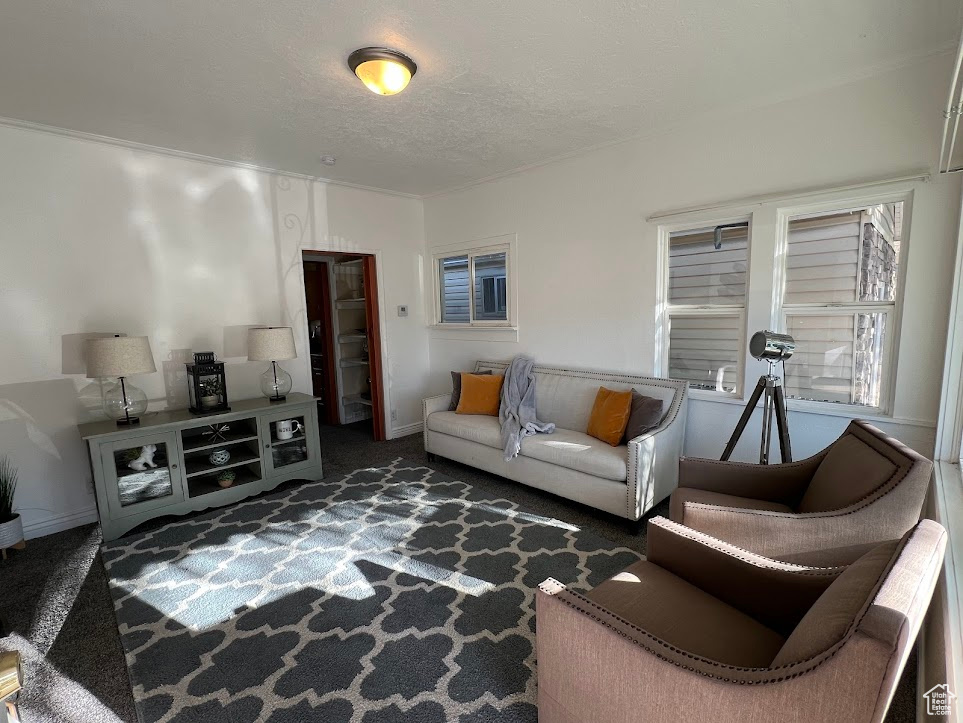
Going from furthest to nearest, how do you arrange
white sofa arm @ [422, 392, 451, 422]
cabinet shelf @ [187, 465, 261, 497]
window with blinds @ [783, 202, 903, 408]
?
white sofa arm @ [422, 392, 451, 422], cabinet shelf @ [187, 465, 261, 497], window with blinds @ [783, 202, 903, 408]

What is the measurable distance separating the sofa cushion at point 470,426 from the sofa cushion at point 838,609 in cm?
263

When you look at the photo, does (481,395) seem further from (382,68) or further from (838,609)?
(838,609)

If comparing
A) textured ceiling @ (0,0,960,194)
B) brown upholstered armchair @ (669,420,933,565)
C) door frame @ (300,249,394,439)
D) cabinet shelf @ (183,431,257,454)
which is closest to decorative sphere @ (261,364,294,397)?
cabinet shelf @ (183,431,257,454)

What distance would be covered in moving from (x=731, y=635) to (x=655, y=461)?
1.65m

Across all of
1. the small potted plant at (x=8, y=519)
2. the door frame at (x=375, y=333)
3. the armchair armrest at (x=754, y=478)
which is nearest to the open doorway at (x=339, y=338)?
the door frame at (x=375, y=333)

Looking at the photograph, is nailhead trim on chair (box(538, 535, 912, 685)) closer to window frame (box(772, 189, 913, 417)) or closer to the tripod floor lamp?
the tripod floor lamp

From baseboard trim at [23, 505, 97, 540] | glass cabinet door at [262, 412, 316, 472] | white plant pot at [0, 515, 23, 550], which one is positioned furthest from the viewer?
glass cabinet door at [262, 412, 316, 472]

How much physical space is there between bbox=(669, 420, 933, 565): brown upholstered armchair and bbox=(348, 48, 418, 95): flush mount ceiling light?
2.40 meters

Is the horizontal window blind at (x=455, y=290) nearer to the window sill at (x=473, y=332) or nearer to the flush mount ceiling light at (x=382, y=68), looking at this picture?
the window sill at (x=473, y=332)

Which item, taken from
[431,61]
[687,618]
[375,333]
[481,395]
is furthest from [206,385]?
[687,618]

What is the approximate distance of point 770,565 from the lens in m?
1.45

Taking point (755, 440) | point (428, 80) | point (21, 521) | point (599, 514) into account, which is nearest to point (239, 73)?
point (428, 80)

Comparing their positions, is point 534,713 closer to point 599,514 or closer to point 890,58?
point 599,514

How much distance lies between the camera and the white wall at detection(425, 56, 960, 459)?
240 centimetres
